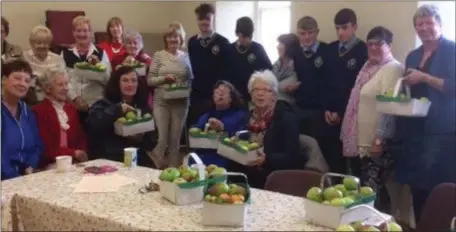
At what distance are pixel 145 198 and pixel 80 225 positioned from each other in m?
0.26

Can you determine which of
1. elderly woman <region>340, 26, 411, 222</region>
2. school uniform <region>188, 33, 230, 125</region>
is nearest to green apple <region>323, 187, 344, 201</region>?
elderly woman <region>340, 26, 411, 222</region>

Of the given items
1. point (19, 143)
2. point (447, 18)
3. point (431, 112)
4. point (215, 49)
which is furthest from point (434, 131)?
point (19, 143)

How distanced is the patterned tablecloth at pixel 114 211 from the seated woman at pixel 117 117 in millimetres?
899

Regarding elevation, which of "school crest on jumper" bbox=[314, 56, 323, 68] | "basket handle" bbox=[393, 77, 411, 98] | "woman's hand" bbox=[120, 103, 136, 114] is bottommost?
"woman's hand" bbox=[120, 103, 136, 114]

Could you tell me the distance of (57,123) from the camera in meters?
3.12

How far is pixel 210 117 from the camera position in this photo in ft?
11.0

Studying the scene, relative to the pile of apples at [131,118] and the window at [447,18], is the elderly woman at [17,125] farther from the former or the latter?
the window at [447,18]

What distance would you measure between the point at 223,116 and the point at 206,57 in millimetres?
889

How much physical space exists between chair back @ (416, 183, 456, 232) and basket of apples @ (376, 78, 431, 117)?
2.33ft

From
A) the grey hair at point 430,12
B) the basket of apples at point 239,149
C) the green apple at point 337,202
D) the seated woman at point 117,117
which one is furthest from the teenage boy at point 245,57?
the green apple at point 337,202

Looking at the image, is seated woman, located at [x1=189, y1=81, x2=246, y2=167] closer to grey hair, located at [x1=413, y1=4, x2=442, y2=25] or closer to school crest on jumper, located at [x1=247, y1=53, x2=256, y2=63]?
school crest on jumper, located at [x1=247, y1=53, x2=256, y2=63]

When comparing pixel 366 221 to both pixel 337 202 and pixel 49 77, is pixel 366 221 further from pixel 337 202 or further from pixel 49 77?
pixel 49 77

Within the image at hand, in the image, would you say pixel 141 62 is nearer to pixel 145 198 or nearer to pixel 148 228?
pixel 145 198

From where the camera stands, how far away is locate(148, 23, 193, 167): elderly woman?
4.07m
